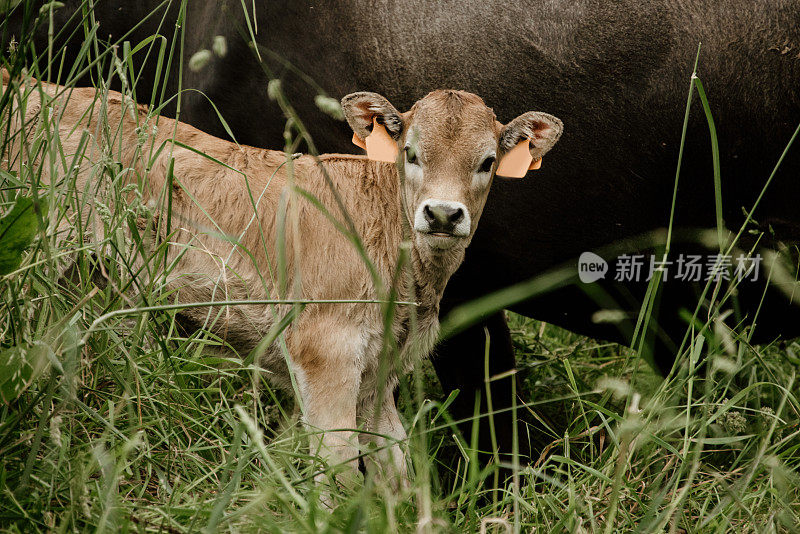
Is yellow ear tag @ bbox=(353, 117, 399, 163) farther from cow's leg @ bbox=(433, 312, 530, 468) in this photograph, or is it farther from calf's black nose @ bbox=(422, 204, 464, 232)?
cow's leg @ bbox=(433, 312, 530, 468)

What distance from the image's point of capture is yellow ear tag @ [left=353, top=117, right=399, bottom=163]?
3.57 m

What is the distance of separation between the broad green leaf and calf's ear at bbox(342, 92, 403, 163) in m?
1.45

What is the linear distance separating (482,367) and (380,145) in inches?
64.0

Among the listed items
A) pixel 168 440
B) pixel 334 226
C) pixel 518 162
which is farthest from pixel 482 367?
pixel 168 440

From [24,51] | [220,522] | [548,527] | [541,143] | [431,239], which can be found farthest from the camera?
[541,143]

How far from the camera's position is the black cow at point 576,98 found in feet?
11.8

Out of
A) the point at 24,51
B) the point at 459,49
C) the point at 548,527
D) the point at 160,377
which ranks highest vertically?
the point at 24,51

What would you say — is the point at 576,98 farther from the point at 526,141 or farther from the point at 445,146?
the point at 445,146

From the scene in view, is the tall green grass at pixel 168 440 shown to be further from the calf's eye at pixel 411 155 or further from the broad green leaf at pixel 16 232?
the calf's eye at pixel 411 155

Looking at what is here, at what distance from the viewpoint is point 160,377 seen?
3004mm

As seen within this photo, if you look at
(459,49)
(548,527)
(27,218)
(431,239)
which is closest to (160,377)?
(27,218)

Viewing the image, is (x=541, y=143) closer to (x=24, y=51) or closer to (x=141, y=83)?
(x=24, y=51)

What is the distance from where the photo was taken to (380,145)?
3.58 metres

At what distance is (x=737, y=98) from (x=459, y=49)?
4.12 ft
